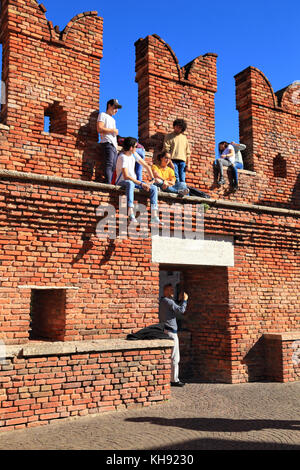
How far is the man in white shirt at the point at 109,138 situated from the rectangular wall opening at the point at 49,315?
7.10ft

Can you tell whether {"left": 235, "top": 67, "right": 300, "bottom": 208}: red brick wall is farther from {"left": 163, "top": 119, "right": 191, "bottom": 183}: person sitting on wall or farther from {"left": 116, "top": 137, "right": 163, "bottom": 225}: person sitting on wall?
{"left": 116, "top": 137, "right": 163, "bottom": 225}: person sitting on wall

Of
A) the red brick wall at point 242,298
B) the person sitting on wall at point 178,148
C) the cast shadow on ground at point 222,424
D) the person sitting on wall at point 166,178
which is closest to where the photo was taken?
the cast shadow on ground at point 222,424

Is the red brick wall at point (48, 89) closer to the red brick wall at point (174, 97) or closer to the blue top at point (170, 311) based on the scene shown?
the red brick wall at point (174, 97)

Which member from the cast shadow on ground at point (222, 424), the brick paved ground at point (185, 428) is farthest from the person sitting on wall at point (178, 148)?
the cast shadow on ground at point (222, 424)

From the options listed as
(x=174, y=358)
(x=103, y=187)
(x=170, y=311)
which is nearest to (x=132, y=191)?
(x=103, y=187)

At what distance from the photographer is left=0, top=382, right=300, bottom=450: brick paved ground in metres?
4.97

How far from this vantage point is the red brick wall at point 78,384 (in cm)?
577

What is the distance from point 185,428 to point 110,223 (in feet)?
11.2

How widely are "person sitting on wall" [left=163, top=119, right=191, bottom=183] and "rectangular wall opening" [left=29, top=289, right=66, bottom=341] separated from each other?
10.6 feet

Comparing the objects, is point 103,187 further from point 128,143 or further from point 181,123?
point 181,123

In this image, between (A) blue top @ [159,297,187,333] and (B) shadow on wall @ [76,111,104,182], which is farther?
(A) blue top @ [159,297,187,333]

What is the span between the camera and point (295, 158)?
1046 centimetres

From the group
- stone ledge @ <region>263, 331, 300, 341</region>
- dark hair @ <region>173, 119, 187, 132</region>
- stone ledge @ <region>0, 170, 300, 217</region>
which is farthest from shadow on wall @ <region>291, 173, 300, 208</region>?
dark hair @ <region>173, 119, 187, 132</region>
